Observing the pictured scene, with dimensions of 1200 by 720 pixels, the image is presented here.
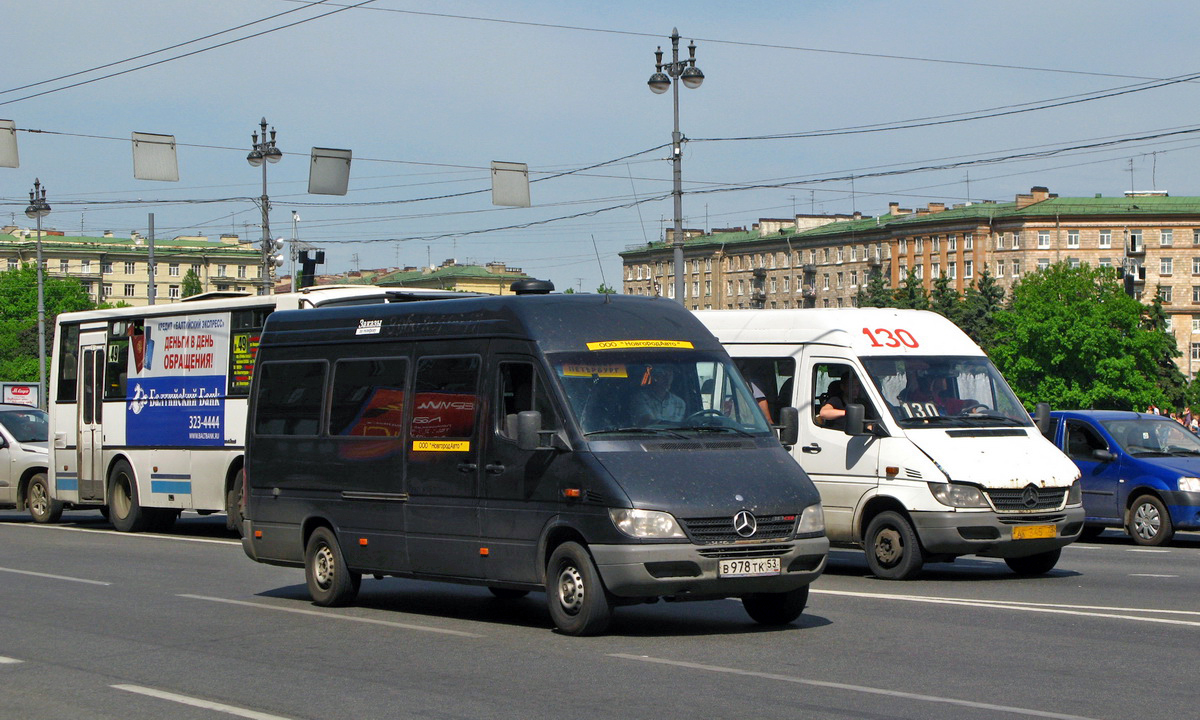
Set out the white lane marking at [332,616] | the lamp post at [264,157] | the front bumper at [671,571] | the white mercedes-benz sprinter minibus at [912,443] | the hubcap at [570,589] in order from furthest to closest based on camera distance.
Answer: the lamp post at [264,157], the white mercedes-benz sprinter minibus at [912,443], the white lane marking at [332,616], the hubcap at [570,589], the front bumper at [671,571]

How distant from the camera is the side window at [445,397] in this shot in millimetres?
12016

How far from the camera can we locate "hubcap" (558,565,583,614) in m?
10.9

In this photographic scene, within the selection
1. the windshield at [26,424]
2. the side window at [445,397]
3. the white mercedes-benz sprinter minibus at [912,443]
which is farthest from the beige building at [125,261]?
the side window at [445,397]

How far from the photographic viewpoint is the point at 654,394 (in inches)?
449

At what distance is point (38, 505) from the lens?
86.4 feet

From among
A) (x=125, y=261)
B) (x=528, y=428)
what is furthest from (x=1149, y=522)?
(x=125, y=261)

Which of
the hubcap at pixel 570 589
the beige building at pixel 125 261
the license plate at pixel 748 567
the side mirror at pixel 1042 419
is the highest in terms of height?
the beige building at pixel 125 261

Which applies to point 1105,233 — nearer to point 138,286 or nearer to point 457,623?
point 138,286

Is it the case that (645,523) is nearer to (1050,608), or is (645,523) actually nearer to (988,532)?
(1050,608)

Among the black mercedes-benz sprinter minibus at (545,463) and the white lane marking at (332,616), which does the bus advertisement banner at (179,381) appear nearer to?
the white lane marking at (332,616)

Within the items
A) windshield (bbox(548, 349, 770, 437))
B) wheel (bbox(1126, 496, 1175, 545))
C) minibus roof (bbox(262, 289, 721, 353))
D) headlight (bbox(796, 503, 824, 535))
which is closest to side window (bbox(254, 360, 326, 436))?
minibus roof (bbox(262, 289, 721, 353))

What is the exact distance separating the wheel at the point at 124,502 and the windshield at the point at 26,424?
3.73 m

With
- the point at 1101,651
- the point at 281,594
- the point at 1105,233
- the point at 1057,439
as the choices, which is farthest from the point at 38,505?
the point at 1105,233

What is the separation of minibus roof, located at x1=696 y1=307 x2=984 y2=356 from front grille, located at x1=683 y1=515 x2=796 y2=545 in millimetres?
5395
